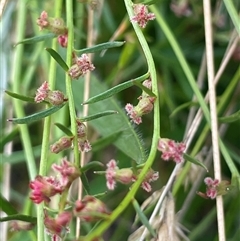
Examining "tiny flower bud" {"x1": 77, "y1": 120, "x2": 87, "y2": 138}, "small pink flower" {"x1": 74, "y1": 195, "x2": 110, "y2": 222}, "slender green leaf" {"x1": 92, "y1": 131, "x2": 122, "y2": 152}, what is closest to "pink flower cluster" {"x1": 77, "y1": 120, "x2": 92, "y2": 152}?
"tiny flower bud" {"x1": 77, "y1": 120, "x2": 87, "y2": 138}

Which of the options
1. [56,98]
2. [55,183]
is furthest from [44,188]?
[56,98]

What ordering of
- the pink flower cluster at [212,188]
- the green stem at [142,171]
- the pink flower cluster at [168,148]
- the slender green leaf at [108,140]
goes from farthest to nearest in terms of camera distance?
the slender green leaf at [108,140]
the pink flower cluster at [212,188]
the pink flower cluster at [168,148]
the green stem at [142,171]

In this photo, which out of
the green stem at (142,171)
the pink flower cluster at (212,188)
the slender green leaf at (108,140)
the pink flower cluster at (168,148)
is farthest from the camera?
the slender green leaf at (108,140)

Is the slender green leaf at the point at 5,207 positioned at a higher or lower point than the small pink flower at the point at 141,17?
lower

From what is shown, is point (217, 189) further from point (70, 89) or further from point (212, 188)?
point (70, 89)

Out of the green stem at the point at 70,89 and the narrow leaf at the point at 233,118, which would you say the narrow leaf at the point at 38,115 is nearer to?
the green stem at the point at 70,89

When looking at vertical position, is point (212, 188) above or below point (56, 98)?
below

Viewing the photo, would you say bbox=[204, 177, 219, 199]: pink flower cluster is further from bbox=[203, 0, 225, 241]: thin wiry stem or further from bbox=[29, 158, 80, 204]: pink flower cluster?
bbox=[29, 158, 80, 204]: pink flower cluster

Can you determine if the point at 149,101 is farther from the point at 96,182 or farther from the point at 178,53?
the point at 96,182

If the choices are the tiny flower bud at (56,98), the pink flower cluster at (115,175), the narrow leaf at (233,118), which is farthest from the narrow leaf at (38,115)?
the narrow leaf at (233,118)
